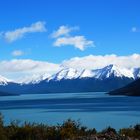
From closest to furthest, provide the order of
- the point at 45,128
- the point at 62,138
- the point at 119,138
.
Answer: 1. the point at 119,138
2. the point at 62,138
3. the point at 45,128

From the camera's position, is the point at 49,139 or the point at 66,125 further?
the point at 66,125

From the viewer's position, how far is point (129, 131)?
83.9ft

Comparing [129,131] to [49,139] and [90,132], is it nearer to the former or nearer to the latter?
[90,132]

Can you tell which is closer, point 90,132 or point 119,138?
point 119,138

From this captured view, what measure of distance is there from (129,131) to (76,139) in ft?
17.2

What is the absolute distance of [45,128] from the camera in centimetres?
2428

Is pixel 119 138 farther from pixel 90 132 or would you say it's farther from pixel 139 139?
pixel 90 132

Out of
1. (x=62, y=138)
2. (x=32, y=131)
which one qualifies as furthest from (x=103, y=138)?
(x=32, y=131)

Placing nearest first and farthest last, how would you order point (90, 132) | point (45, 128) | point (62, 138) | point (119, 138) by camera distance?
point (119, 138)
point (62, 138)
point (45, 128)
point (90, 132)

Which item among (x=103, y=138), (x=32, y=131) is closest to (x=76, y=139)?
(x=103, y=138)

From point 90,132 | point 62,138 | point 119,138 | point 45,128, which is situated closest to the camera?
point 119,138

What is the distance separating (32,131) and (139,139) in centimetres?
542

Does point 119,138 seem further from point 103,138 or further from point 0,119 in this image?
point 0,119

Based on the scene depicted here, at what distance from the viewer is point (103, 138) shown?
21.2 m
